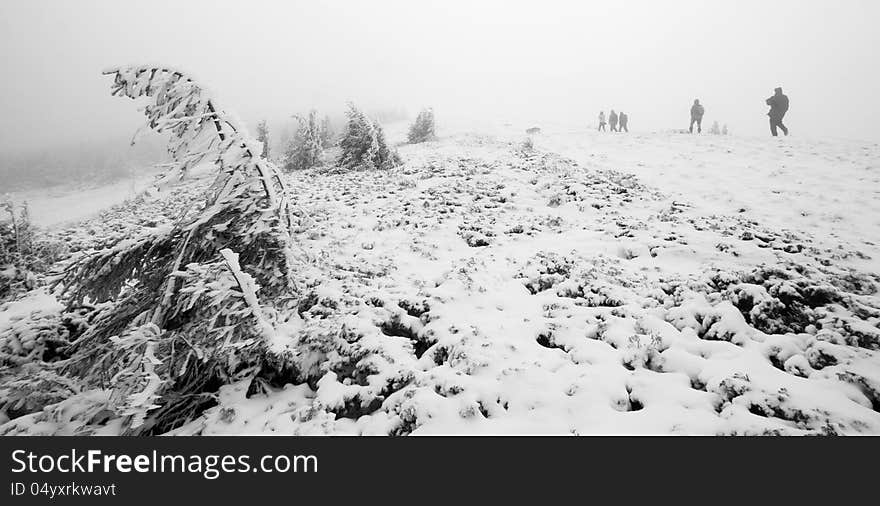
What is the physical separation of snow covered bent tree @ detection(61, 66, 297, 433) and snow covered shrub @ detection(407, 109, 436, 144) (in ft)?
76.2

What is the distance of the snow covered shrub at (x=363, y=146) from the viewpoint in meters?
18.2

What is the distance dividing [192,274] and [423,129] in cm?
2491

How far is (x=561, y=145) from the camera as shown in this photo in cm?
2180

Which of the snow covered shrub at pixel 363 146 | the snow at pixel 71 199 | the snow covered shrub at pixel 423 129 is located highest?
the snow covered shrub at pixel 423 129

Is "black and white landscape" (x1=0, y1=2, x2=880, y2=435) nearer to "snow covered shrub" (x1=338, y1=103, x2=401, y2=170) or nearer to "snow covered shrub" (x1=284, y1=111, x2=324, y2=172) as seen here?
"snow covered shrub" (x1=338, y1=103, x2=401, y2=170)

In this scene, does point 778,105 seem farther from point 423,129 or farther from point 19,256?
point 19,256

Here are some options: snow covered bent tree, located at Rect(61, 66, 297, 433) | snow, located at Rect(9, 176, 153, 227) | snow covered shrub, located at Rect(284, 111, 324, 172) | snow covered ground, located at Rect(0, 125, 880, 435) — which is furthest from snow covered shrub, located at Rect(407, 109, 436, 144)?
snow covered bent tree, located at Rect(61, 66, 297, 433)

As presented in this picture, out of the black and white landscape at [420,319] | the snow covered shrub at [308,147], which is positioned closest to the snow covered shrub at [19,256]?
the black and white landscape at [420,319]

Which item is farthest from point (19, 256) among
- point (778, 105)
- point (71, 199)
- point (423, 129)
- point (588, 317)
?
point (71, 199)

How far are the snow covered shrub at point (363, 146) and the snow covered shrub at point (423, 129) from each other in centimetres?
842

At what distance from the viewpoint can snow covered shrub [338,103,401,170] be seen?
59.8 feet

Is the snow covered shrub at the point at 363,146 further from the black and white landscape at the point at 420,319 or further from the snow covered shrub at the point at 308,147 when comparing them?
the black and white landscape at the point at 420,319
